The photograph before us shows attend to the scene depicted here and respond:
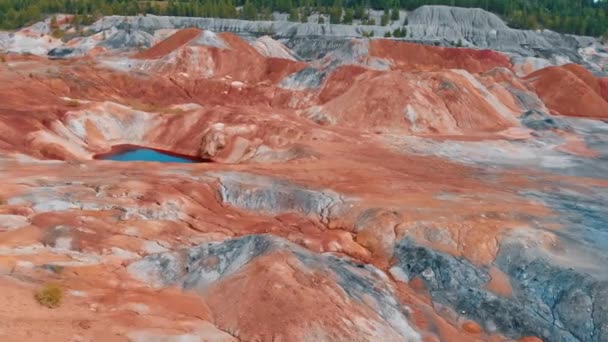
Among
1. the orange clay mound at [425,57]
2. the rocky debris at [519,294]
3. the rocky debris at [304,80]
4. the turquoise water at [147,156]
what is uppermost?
the orange clay mound at [425,57]

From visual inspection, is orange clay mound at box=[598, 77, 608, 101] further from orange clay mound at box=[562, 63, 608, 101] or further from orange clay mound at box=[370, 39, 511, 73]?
orange clay mound at box=[370, 39, 511, 73]

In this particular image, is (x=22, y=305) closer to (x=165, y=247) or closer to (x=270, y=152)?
(x=165, y=247)

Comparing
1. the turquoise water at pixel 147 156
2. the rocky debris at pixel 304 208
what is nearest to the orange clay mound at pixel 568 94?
the rocky debris at pixel 304 208

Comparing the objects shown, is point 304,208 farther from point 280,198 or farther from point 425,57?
point 425,57

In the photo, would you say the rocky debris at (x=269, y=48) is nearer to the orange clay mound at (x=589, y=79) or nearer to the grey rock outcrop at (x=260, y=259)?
the orange clay mound at (x=589, y=79)

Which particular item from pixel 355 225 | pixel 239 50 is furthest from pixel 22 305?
pixel 239 50

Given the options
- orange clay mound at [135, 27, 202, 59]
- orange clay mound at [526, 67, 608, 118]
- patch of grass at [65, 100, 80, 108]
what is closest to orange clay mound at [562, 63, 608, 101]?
orange clay mound at [526, 67, 608, 118]
